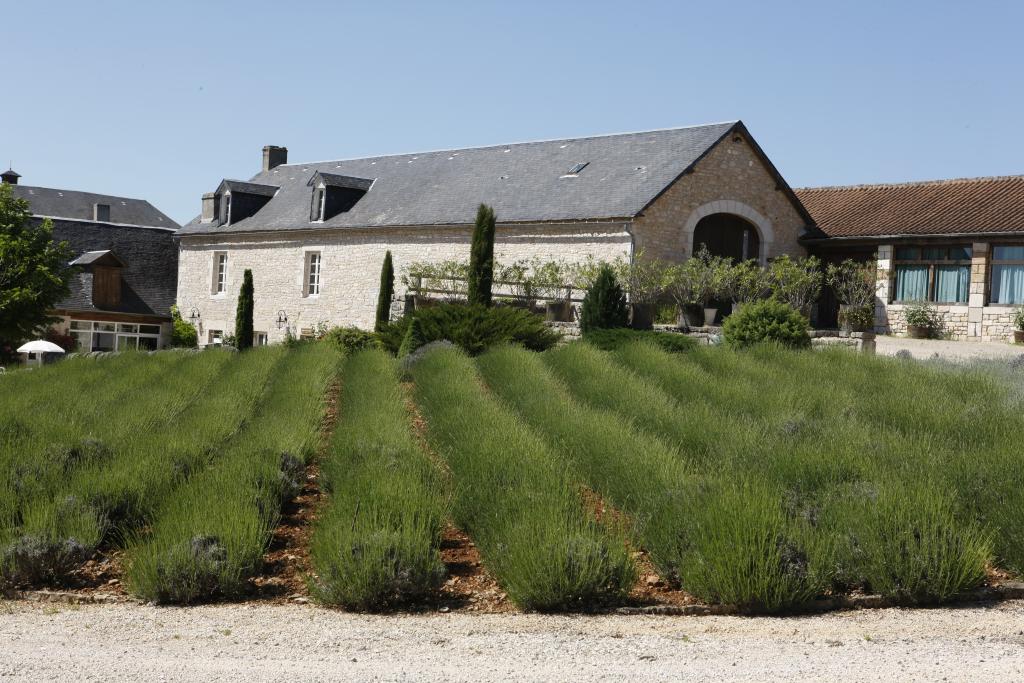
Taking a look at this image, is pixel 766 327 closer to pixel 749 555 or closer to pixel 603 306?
pixel 603 306

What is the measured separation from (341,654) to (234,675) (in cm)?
49

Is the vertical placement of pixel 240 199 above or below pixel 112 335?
above

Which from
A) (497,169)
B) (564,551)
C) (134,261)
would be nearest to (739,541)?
(564,551)

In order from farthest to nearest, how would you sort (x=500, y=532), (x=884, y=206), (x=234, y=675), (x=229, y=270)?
1. (x=229, y=270)
2. (x=884, y=206)
3. (x=500, y=532)
4. (x=234, y=675)

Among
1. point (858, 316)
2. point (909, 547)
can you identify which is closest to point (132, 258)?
point (858, 316)

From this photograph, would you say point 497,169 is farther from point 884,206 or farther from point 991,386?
point 991,386

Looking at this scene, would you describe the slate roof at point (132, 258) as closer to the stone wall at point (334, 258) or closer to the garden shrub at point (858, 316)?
the stone wall at point (334, 258)

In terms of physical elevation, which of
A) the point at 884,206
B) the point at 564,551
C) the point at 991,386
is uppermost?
the point at 884,206

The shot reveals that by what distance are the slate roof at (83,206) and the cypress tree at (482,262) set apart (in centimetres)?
2598

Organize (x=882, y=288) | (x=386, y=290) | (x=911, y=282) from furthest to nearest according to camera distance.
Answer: (x=386, y=290) → (x=882, y=288) → (x=911, y=282)

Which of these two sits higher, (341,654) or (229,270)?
(229,270)

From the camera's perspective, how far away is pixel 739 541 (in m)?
5.27

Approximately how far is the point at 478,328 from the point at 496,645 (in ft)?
38.0

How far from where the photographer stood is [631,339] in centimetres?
1712
